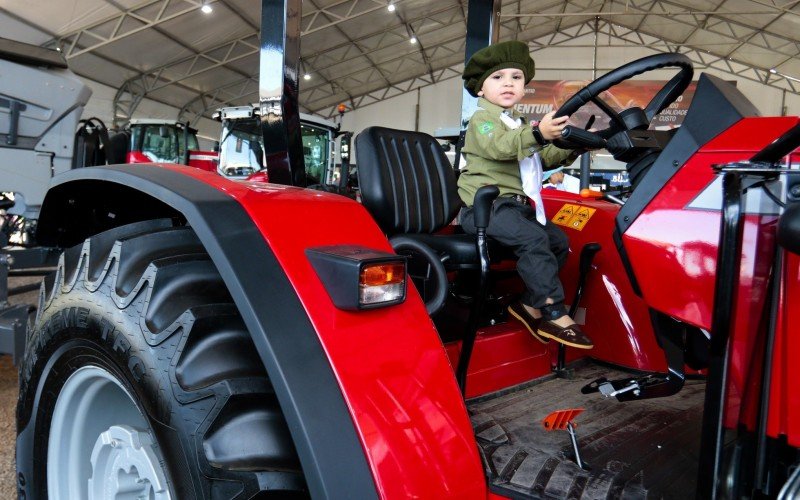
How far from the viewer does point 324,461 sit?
94 cm

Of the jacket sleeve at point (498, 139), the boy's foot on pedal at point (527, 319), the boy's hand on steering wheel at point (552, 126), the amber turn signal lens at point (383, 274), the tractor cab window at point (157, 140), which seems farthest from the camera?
the tractor cab window at point (157, 140)

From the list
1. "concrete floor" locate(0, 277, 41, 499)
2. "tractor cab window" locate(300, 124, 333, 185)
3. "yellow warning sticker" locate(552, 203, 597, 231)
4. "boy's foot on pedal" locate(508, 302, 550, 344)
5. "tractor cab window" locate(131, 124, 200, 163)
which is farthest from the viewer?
"tractor cab window" locate(131, 124, 200, 163)

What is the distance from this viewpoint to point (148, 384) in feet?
3.52

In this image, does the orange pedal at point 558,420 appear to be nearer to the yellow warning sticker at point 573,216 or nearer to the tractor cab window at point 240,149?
the yellow warning sticker at point 573,216

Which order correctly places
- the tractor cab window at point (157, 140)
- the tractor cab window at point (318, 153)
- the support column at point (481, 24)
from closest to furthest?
the support column at point (481, 24), the tractor cab window at point (318, 153), the tractor cab window at point (157, 140)

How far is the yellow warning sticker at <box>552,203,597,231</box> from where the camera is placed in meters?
2.30

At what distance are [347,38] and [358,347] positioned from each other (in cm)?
1752

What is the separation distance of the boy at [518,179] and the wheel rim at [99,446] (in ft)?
3.77

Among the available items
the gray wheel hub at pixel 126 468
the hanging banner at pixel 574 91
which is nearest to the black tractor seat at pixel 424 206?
the gray wheel hub at pixel 126 468

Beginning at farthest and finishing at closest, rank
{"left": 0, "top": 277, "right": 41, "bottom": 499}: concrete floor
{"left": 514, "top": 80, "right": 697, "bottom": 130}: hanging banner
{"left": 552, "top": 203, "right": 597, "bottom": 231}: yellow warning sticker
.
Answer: {"left": 514, "top": 80, "right": 697, "bottom": 130}: hanging banner, {"left": 552, "top": 203, "right": 597, "bottom": 231}: yellow warning sticker, {"left": 0, "top": 277, "right": 41, "bottom": 499}: concrete floor

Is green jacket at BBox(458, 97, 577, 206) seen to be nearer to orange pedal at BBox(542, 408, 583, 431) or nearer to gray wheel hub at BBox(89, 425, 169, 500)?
orange pedal at BBox(542, 408, 583, 431)

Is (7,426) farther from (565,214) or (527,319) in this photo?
(565,214)

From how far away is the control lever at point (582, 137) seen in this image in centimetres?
144

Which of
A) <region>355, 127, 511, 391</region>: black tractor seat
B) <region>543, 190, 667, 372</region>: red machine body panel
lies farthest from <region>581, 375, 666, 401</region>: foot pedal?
<region>543, 190, 667, 372</region>: red machine body panel
